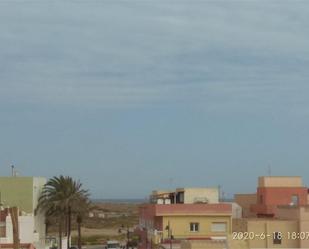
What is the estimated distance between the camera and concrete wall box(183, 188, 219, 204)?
232 feet

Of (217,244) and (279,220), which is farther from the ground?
(279,220)

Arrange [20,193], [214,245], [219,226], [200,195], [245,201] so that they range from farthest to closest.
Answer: [245,201] < [20,193] < [200,195] < [219,226] < [214,245]

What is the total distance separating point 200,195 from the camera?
2793 inches

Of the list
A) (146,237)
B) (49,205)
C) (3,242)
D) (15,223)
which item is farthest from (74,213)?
(15,223)

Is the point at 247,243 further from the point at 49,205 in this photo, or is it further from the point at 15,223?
the point at 49,205

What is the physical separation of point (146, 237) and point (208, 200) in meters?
6.45

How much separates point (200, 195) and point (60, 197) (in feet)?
44.3

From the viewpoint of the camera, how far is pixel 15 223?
133 ft

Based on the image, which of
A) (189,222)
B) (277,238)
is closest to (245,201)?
(189,222)

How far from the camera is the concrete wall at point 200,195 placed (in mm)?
70562

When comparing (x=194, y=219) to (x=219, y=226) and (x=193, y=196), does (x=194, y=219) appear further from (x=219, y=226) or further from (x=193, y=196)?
(x=193, y=196)

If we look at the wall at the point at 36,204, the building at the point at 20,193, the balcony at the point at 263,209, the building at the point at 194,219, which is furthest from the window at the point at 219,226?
the wall at the point at 36,204

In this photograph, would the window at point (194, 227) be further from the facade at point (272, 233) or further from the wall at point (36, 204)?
the wall at point (36, 204)

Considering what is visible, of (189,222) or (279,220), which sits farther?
(189,222)
